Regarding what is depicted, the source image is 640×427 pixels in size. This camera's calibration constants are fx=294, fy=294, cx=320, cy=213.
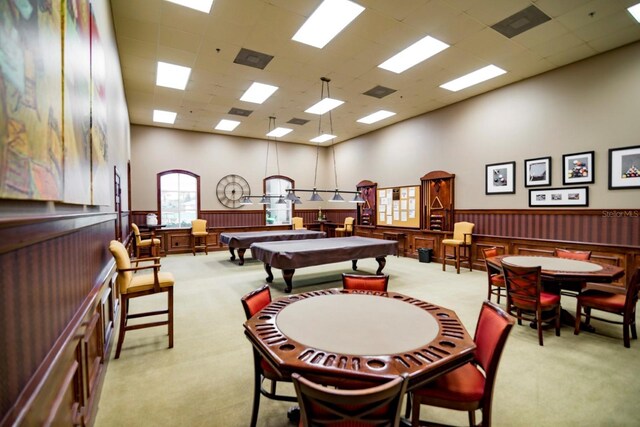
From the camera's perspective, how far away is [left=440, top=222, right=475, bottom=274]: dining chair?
660 centimetres

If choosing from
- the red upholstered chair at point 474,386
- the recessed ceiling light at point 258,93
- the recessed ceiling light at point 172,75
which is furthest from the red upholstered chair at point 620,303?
the recessed ceiling light at point 172,75

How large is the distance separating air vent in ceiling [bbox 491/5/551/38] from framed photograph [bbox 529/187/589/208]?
9.58ft

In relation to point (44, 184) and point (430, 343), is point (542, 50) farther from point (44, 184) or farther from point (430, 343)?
point (44, 184)

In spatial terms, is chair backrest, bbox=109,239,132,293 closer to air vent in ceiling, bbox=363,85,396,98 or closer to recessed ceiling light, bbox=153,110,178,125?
air vent in ceiling, bbox=363,85,396,98

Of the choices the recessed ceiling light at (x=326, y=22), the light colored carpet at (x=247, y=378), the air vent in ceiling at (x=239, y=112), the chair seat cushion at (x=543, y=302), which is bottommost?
the light colored carpet at (x=247, y=378)

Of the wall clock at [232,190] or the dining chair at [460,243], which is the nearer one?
the dining chair at [460,243]

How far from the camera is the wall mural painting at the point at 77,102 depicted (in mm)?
1544

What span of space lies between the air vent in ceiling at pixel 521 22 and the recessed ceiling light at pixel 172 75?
5.26 m

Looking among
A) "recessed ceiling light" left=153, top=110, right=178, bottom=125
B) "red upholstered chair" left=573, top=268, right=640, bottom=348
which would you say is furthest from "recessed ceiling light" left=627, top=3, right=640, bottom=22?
"recessed ceiling light" left=153, top=110, right=178, bottom=125

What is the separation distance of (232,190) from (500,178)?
26.1 ft

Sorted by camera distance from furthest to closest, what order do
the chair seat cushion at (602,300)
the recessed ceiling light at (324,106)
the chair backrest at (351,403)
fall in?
the recessed ceiling light at (324,106) < the chair seat cushion at (602,300) < the chair backrest at (351,403)

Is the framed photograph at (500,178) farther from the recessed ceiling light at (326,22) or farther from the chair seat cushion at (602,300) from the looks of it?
the recessed ceiling light at (326,22)

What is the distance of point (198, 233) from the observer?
8953mm

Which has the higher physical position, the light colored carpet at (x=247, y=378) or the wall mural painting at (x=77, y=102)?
the wall mural painting at (x=77, y=102)
